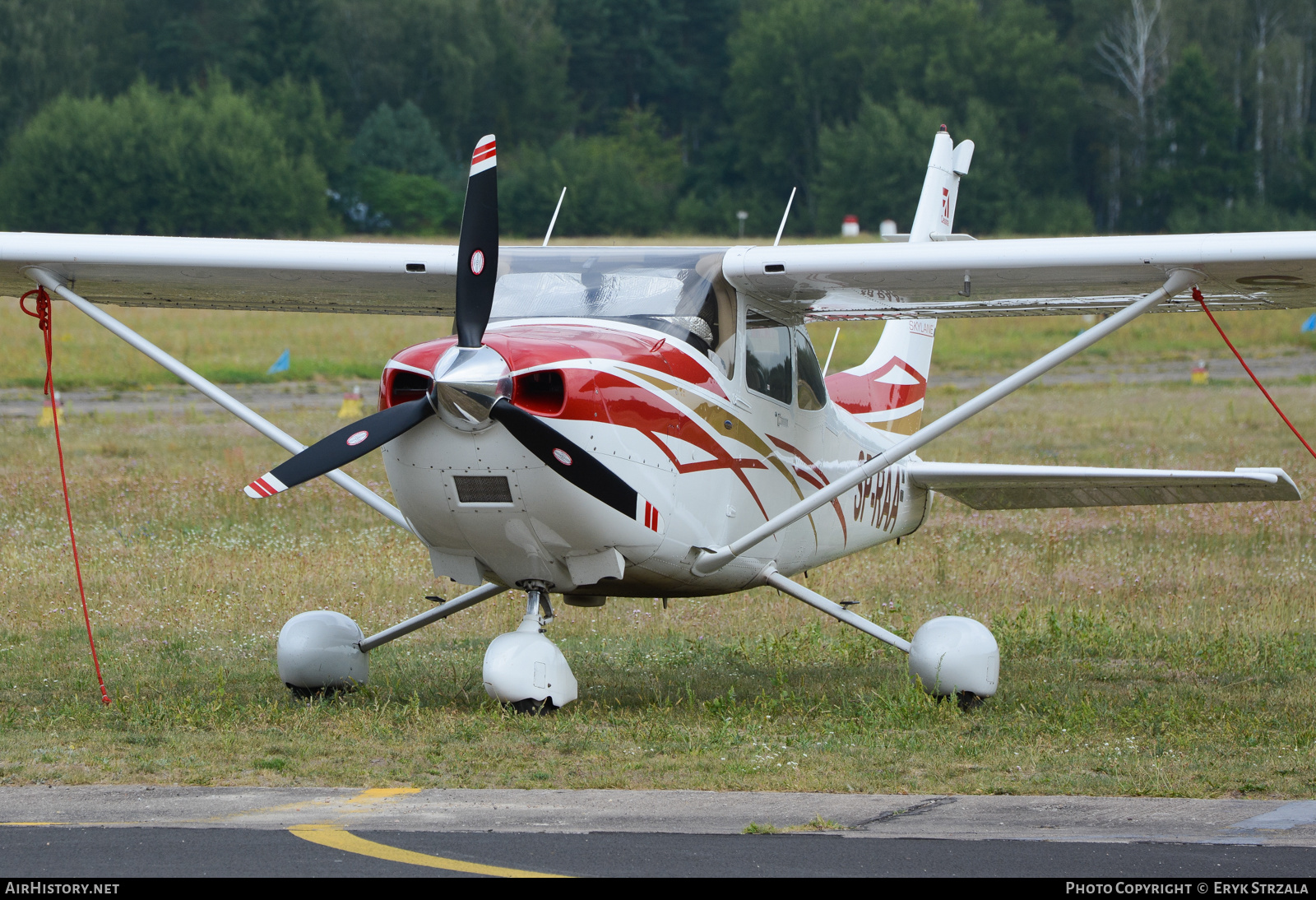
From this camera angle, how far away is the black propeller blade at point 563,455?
7.36 meters

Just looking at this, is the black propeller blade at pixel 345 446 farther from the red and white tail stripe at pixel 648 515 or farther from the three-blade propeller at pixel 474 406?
the red and white tail stripe at pixel 648 515

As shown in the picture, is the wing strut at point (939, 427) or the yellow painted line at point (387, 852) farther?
the wing strut at point (939, 427)

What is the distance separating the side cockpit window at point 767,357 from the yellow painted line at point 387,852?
3.91 m

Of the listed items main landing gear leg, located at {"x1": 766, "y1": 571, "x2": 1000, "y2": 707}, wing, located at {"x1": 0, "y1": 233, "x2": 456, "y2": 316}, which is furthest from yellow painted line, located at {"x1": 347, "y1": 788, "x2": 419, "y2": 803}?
wing, located at {"x1": 0, "y1": 233, "x2": 456, "y2": 316}

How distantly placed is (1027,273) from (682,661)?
141 inches

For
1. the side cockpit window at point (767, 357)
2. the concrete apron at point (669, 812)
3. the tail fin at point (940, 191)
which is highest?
the tail fin at point (940, 191)

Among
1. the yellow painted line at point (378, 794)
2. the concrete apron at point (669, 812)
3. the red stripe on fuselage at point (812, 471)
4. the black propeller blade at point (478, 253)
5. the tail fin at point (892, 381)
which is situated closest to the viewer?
the concrete apron at point (669, 812)

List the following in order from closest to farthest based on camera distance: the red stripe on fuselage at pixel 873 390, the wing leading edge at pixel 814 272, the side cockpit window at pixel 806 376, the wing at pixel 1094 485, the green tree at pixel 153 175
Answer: the wing leading edge at pixel 814 272, the wing at pixel 1094 485, the side cockpit window at pixel 806 376, the red stripe on fuselage at pixel 873 390, the green tree at pixel 153 175

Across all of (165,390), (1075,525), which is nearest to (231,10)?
(165,390)

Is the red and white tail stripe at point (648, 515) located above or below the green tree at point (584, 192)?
below

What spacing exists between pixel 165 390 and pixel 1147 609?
24450mm

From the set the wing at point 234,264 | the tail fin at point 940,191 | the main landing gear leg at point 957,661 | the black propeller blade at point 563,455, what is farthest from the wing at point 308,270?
the tail fin at point 940,191

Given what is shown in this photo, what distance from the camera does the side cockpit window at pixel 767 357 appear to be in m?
9.14
